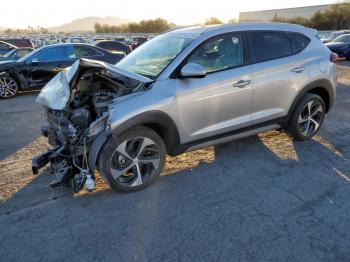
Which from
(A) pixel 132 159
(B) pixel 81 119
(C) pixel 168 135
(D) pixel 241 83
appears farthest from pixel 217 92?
(B) pixel 81 119

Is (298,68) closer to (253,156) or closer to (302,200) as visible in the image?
(253,156)

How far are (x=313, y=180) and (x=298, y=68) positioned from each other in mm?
1707

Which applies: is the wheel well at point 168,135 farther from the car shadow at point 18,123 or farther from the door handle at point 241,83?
the car shadow at point 18,123

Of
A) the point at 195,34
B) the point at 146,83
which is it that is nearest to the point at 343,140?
the point at 195,34

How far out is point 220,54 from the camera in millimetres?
4617

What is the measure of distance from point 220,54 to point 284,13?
2979 inches

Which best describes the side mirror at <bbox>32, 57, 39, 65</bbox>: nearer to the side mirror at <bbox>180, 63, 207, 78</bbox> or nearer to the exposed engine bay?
the exposed engine bay

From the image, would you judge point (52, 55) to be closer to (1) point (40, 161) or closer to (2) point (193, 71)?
(1) point (40, 161)

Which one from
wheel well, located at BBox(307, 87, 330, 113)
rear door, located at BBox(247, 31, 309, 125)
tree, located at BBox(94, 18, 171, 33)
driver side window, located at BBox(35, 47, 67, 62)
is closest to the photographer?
rear door, located at BBox(247, 31, 309, 125)

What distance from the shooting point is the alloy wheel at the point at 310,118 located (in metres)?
5.55

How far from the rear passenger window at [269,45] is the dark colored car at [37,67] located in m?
7.48

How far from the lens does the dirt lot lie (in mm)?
3117

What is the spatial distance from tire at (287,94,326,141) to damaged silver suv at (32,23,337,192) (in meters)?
0.04

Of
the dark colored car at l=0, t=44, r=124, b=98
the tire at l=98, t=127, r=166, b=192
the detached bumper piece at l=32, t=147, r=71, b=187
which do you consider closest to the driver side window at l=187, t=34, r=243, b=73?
the tire at l=98, t=127, r=166, b=192
